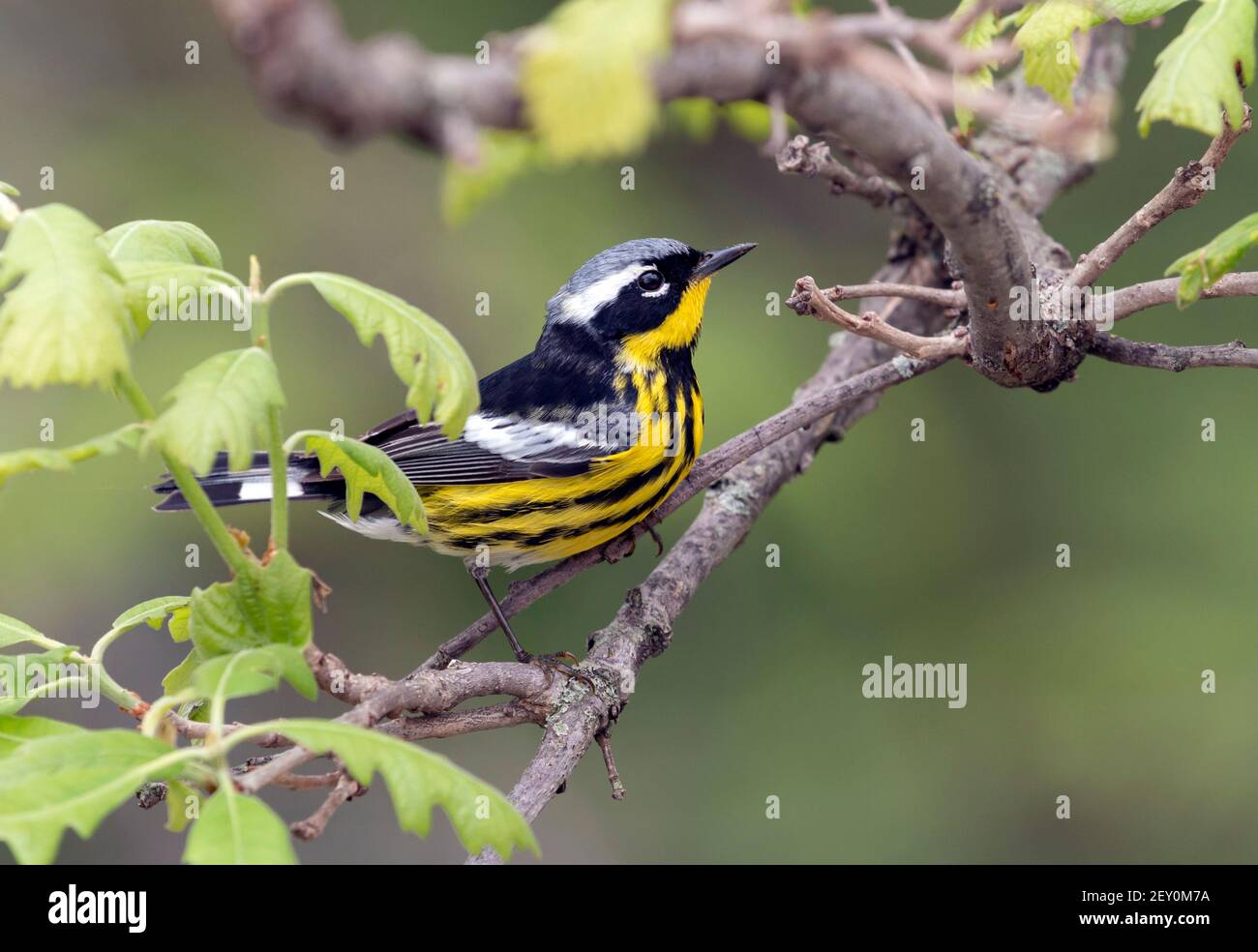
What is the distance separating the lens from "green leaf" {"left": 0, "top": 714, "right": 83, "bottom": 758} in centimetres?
160

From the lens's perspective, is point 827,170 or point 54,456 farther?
point 827,170

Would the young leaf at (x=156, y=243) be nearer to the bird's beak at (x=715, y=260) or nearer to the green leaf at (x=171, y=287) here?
the green leaf at (x=171, y=287)

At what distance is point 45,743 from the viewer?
132cm

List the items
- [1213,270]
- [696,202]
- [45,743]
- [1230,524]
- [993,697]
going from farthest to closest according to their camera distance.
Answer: [696,202], [993,697], [1230,524], [1213,270], [45,743]

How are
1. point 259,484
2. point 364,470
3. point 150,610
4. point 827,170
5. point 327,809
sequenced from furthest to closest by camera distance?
point 259,484
point 827,170
point 150,610
point 364,470
point 327,809

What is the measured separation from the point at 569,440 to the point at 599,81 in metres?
2.17

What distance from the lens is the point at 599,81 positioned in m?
0.99

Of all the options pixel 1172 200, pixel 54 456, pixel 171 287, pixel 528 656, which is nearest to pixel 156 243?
pixel 171 287

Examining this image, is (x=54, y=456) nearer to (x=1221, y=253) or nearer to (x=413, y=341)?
(x=413, y=341)

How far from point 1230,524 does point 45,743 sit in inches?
144

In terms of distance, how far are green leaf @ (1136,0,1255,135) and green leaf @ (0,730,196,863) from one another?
1.37 m

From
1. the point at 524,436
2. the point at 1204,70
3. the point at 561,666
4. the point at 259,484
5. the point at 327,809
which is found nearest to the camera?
the point at 1204,70
